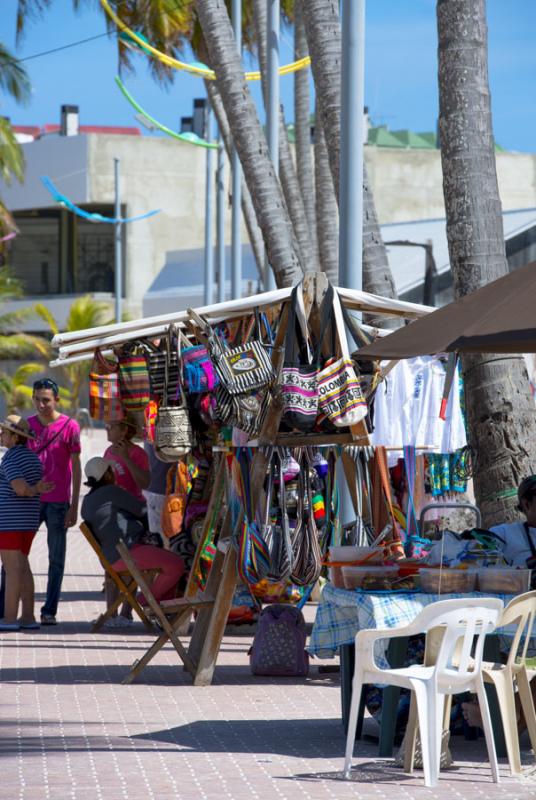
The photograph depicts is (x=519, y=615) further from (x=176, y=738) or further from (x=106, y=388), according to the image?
→ (x=106, y=388)

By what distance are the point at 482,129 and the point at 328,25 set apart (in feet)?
12.5

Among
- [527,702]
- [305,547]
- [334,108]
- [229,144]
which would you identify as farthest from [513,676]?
[229,144]

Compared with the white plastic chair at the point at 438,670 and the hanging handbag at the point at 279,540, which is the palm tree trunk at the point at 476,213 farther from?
the white plastic chair at the point at 438,670

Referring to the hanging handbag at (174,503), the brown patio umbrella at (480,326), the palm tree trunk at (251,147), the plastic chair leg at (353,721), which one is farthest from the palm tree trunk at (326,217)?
the plastic chair leg at (353,721)

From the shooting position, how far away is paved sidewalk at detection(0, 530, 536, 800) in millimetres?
6496

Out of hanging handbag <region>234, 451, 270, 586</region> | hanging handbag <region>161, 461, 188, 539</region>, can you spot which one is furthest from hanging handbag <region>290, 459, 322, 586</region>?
hanging handbag <region>161, 461, 188, 539</region>

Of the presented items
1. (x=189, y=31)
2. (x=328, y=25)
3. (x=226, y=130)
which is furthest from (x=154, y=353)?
(x=189, y=31)

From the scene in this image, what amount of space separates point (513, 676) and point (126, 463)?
576cm

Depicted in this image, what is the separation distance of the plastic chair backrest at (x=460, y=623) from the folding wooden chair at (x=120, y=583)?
425cm

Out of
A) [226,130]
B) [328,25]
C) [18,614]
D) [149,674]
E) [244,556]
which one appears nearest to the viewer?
[244,556]

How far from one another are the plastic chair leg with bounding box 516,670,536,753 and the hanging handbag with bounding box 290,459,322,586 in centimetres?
239

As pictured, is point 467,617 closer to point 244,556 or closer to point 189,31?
point 244,556

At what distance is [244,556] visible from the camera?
9.28 m

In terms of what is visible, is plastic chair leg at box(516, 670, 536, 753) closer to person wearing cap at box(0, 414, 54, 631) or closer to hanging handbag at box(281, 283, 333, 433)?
hanging handbag at box(281, 283, 333, 433)
